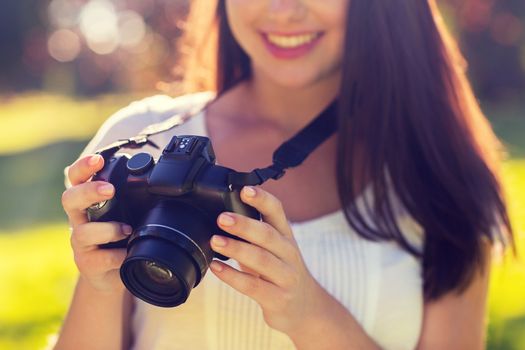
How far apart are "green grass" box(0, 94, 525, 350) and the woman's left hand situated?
0.79 meters

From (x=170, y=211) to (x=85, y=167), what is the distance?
0.18 metres

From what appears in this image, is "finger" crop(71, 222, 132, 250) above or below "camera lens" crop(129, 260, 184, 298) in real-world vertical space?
above

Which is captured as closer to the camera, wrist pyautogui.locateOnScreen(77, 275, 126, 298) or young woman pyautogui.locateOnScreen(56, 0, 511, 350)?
wrist pyautogui.locateOnScreen(77, 275, 126, 298)

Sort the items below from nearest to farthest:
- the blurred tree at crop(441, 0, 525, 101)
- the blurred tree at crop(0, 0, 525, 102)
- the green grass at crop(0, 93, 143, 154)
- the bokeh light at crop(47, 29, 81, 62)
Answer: the green grass at crop(0, 93, 143, 154), the blurred tree at crop(441, 0, 525, 101), the blurred tree at crop(0, 0, 525, 102), the bokeh light at crop(47, 29, 81, 62)

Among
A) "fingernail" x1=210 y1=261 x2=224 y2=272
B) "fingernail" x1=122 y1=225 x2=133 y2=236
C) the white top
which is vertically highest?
"fingernail" x1=122 y1=225 x2=133 y2=236

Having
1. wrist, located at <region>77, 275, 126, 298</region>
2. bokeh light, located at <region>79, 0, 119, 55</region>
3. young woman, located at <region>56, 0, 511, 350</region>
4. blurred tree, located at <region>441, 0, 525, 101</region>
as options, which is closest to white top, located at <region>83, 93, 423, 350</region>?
young woman, located at <region>56, 0, 511, 350</region>

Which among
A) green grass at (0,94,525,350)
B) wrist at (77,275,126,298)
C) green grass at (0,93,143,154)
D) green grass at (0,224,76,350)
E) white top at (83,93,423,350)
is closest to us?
wrist at (77,275,126,298)

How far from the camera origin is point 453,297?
2.12m

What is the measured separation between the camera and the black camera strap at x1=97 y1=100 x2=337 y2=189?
1626mm

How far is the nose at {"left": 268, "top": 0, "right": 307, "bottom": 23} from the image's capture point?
203 cm

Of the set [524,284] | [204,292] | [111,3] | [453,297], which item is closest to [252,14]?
[204,292]

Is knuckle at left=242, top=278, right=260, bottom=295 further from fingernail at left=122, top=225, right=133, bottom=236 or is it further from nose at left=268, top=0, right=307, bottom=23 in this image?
nose at left=268, top=0, right=307, bottom=23

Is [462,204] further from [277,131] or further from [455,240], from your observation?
[277,131]

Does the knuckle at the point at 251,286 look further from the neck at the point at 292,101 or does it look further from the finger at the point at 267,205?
the neck at the point at 292,101
